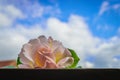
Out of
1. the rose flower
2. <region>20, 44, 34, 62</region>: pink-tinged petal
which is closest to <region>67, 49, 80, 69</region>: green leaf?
the rose flower

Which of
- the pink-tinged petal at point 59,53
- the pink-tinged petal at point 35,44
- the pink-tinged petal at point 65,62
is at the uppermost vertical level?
the pink-tinged petal at point 35,44

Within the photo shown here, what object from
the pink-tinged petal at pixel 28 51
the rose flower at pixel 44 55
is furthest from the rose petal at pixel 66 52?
the pink-tinged petal at pixel 28 51

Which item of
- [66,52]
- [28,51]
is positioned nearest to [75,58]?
[66,52]

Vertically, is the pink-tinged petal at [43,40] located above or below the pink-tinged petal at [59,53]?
above
